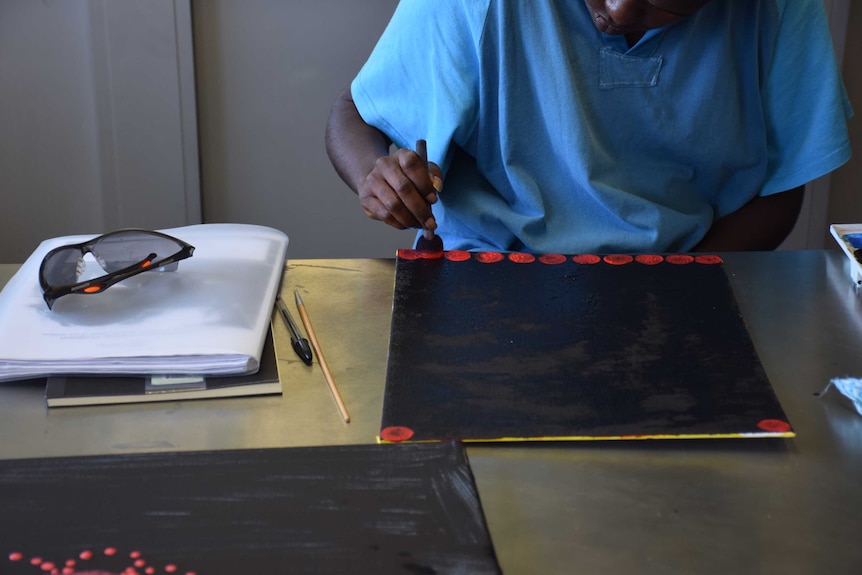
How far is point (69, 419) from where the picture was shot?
2.44ft

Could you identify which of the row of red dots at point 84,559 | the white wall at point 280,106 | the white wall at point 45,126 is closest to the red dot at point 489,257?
the row of red dots at point 84,559

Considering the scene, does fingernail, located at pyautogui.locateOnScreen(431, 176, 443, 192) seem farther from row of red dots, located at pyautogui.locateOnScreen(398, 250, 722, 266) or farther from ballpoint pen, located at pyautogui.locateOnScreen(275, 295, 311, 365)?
ballpoint pen, located at pyautogui.locateOnScreen(275, 295, 311, 365)

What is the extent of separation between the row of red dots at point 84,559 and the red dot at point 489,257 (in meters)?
0.51

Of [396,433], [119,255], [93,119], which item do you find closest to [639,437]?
[396,433]

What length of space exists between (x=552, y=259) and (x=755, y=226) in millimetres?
361

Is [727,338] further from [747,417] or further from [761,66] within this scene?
[761,66]

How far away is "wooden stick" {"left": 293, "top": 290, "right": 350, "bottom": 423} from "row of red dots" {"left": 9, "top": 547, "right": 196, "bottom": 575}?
0.21 metres

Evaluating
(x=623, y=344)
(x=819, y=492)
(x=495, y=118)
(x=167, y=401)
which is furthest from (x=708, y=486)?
(x=495, y=118)

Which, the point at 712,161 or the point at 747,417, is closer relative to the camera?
the point at 747,417

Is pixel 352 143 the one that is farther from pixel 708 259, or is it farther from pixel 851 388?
pixel 851 388

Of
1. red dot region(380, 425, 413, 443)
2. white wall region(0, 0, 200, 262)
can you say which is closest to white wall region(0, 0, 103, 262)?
white wall region(0, 0, 200, 262)

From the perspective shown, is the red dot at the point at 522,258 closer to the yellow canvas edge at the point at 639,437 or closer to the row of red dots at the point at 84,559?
the yellow canvas edge at the point at 639,437

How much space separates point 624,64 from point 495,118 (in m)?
0.16

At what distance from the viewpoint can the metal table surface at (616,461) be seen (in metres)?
0.60
